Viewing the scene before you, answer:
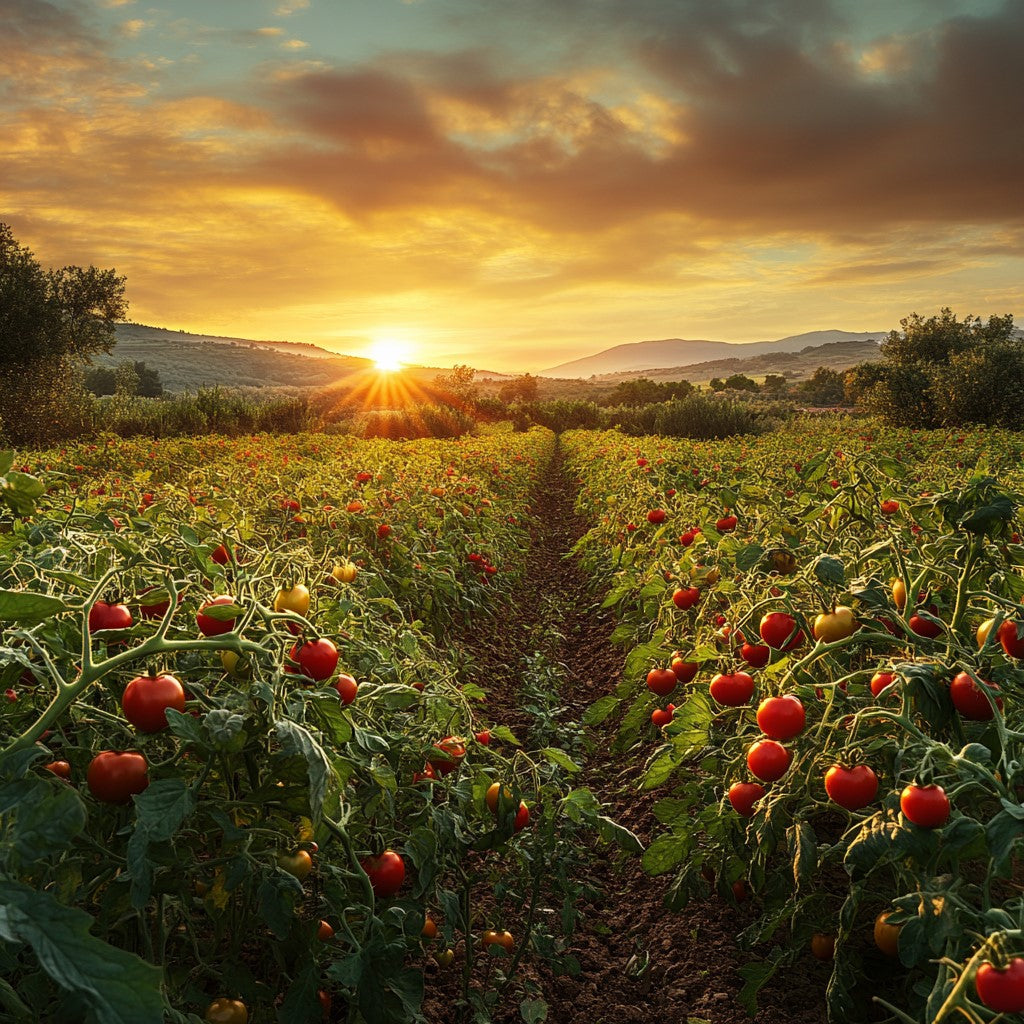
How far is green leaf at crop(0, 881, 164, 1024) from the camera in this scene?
0.94 meters

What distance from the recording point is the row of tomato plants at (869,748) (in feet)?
5.18

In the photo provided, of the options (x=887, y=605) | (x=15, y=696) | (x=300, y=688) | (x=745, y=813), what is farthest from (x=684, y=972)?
(x=15, y=696)

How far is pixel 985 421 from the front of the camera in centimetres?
2652

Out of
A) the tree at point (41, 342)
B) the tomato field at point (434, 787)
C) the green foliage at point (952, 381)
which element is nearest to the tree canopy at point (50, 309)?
the tree at point (41, 342)

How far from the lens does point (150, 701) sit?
4.66ft

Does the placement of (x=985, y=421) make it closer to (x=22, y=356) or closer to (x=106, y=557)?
(x=106, y=557)

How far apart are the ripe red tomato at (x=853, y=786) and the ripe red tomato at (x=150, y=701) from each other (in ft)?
5.16

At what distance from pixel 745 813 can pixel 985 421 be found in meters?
29.9

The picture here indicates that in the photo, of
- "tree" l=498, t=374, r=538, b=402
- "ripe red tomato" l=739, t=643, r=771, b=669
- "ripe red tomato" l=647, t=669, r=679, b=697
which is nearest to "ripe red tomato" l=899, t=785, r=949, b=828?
"ripe red tomato" l=739, t=643, r=771, b=669

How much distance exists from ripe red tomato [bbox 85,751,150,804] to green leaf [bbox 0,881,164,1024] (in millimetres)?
447

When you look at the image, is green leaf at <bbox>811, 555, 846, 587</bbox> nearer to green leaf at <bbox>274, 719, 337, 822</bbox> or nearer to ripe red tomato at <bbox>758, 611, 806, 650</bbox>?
ripe red tomato at <bbox>758, 611, 806, 650</bbox>

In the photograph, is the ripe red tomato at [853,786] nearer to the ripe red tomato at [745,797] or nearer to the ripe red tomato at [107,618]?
the ripe red tomato at [745,797]

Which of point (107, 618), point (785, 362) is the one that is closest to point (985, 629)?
point (107, 618)

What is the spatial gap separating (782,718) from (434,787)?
120 cm
